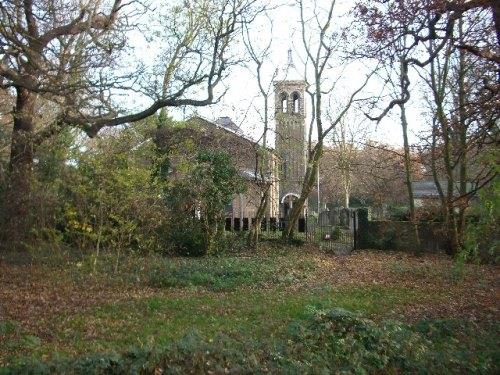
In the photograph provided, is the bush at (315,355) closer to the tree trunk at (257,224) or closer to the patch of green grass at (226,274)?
the patch of green grass at (226,274)

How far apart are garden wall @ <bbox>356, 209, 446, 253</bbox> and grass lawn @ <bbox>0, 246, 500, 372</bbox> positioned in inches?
180

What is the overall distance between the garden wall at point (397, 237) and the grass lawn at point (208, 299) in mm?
4560

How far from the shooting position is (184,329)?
7973mm

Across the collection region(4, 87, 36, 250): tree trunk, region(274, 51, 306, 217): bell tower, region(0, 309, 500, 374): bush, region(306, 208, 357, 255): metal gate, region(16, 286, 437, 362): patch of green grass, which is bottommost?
region(16, 286, 437, 362): patch of green grass

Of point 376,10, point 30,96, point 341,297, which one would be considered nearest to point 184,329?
point 341,297

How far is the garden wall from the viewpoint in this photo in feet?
71.1

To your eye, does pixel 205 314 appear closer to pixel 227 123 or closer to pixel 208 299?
pixel 208 299

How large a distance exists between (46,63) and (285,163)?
516 inches

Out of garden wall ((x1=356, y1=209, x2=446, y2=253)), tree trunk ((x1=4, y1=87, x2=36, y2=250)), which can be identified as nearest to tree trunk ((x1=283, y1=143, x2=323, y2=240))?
garden wall ((x1=356, y1=209, x2=446, y2=253))

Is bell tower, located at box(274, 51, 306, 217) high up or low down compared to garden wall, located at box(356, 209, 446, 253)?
up

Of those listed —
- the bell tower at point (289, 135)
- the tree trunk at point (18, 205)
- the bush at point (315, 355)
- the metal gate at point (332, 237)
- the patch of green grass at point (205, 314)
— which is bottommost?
the patch of green grass at point (205, 314)

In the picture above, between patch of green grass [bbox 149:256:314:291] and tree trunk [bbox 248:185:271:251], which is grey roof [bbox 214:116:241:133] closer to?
tree trunk [bbox 248:185:271:251]

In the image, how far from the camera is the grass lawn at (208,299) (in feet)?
24.4

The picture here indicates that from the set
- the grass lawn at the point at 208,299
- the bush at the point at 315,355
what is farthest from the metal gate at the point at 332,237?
the bush at the point at 315,355
